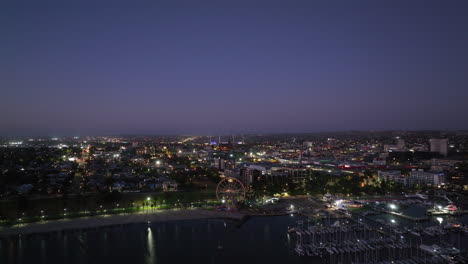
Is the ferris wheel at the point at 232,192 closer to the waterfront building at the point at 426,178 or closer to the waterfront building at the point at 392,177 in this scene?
the waterfront building at the point at 392,177

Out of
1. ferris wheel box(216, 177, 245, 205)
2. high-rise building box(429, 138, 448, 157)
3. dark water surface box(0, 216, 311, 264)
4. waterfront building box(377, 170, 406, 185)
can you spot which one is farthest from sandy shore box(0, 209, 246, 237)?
high-rise building box(429, 138, 448, 157)

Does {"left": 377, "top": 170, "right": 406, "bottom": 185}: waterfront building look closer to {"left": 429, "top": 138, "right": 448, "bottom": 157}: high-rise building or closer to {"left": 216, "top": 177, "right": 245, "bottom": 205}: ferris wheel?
{"left": 216, "top": 177, "right": 245, "bottom": 205}: ferris wheel

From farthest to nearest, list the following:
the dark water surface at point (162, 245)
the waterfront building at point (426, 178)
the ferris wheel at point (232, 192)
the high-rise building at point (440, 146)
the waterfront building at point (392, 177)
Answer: the high-rise building at point (440, 146), the waterfront building at point (392, 177), the waterfront building at point (426, 178), the ferris wheel at point (232, 192), the dark water surface at point (162, 245)

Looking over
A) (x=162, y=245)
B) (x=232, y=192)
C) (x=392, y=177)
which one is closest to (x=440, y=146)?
(x=392, y=177)

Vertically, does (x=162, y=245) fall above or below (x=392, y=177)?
below

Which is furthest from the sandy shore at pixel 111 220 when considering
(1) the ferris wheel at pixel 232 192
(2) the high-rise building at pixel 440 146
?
(2) the high-rise building at pixel 440 146

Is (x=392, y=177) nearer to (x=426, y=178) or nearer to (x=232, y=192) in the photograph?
(x=426, y=178)

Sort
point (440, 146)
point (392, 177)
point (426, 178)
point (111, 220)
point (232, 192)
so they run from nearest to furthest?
point (111, 220)
point (232, 192)
point (426, 178)
point (392, 177)
point (440, 146)
